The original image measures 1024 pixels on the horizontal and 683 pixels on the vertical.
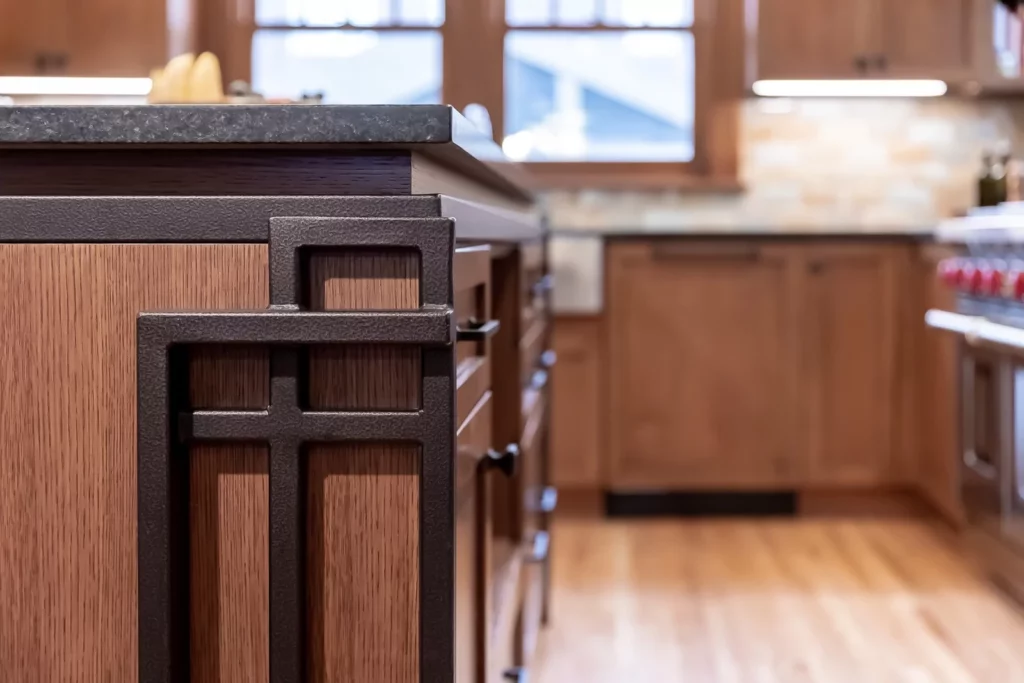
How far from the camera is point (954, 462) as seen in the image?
3.56 m

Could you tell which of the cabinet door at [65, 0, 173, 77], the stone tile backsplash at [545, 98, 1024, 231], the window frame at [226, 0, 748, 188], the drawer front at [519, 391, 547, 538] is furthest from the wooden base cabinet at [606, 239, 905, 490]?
the cabinet door at [65, 0, 173, 77]

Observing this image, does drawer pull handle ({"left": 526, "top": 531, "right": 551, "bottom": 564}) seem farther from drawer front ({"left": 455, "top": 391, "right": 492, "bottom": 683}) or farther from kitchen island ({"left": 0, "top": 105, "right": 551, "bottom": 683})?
kitchen island ({"left": 0, "top": 105, "right": 551, "bottom": 683})

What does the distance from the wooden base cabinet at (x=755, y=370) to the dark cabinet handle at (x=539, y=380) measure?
1407 mm

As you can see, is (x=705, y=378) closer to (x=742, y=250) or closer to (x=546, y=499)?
(x=742, y=250)

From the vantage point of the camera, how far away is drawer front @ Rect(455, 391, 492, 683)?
1.07 metres

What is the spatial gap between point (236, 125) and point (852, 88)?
3.72 metres

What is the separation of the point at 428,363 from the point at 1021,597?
249 cm

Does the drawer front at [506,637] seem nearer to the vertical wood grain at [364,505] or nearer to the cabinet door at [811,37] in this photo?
the vertical wood grain at [364,505]

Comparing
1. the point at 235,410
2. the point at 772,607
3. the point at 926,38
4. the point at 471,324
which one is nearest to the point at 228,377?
the point at 235,410

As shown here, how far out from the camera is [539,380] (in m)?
2.43

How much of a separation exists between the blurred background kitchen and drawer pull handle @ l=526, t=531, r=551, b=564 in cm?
45

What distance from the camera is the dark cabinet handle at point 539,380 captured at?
2.29m

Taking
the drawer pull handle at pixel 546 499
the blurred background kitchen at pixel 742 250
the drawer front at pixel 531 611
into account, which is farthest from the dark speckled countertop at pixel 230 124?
the blurred background kitchen at pixel 742 250

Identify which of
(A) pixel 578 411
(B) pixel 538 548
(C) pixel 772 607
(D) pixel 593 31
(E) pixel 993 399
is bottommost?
(C) pixel 772 607
